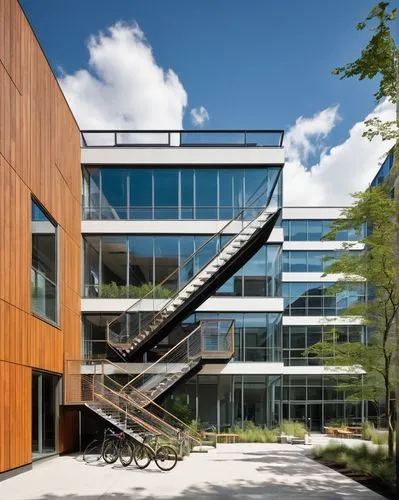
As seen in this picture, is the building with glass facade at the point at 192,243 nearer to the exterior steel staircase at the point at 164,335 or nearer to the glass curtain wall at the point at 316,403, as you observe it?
the exterior steel staircase at the point at 164,335

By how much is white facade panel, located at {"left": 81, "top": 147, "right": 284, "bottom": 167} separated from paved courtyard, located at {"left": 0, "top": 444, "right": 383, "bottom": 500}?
13234 millimetres

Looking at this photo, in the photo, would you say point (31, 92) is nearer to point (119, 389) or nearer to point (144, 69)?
point (144, 69)

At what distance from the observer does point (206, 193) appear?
2514cm

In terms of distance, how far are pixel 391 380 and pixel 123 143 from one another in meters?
15.5

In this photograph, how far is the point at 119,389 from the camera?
19.7m

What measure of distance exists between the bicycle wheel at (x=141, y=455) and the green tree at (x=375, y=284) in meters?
7.17

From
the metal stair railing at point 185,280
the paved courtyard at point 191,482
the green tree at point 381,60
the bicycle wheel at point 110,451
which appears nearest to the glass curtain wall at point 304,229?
the metal stair railing at point 185,280

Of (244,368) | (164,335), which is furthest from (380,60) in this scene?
(244,368)

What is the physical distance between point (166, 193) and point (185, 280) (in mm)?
4322

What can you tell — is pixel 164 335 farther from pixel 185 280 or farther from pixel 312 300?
pixel 312 300

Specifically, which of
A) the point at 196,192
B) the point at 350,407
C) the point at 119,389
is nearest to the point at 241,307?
the point at 196,192

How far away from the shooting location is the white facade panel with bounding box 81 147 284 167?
81.7ft

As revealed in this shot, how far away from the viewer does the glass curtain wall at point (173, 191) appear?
24750 millimetres

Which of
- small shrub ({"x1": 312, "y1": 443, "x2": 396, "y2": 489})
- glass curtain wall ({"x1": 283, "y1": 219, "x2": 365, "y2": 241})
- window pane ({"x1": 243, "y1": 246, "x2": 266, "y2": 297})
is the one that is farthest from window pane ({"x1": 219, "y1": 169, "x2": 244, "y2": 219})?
glass curtain wall ({"x1": 283, "y1": 219, "x2": 365, "y2": 241})
